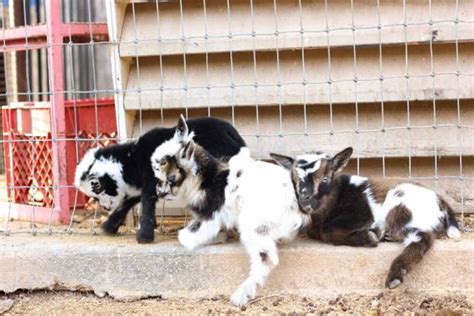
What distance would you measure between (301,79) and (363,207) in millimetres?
1265

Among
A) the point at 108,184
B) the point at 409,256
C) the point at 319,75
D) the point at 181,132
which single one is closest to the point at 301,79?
the point at 319,75

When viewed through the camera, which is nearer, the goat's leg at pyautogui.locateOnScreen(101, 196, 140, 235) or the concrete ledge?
the concrete ledge

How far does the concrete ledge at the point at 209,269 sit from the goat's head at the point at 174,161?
440mm

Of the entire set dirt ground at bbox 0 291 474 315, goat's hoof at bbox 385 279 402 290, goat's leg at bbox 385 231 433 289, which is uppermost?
goat's leg at bbox 385 231 433 289

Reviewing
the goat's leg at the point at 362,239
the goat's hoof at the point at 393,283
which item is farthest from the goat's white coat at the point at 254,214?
the goat's hoof at the point at 393,283

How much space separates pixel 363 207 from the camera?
18.2 feet

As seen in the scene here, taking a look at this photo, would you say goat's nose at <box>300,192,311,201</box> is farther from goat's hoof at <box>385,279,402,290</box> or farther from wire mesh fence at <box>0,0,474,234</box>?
wire mesh fence at <box>0,0,474,234</box>

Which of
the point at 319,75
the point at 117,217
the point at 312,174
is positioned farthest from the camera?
the point at 319,75

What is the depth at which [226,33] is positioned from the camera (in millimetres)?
6371

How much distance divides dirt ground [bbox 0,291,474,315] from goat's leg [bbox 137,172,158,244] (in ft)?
1.49

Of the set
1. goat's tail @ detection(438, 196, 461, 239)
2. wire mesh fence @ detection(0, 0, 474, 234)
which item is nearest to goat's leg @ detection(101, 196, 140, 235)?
wire mesh fence @ detection(0, 0, 474, 234)

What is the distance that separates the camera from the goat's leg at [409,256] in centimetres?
507

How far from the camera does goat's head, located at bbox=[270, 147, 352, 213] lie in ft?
17.4

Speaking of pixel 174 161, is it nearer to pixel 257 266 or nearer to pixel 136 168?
pixel 136 168
